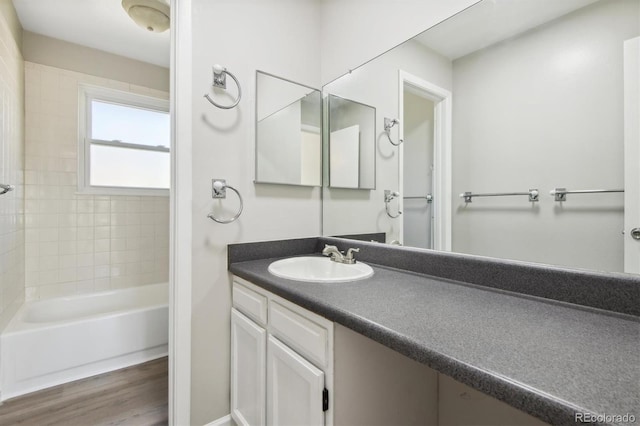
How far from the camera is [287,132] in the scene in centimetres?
168

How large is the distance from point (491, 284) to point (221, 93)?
1.46m

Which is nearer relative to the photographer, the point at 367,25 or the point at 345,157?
the point at 367,25

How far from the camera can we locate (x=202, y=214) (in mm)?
1357

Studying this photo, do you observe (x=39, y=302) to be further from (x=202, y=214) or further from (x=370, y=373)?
(x=370, y=373)

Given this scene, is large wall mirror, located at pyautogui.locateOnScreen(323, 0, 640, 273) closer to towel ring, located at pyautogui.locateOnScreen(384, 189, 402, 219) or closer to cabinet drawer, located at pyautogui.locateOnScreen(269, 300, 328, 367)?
towel ring, located at pyautogui.locateOnScreen(384, 189, 402, 219)

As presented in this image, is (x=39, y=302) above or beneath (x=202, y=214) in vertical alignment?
beneath

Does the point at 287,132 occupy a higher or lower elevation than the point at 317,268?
higher

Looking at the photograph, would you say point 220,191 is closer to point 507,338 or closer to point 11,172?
point 507,338

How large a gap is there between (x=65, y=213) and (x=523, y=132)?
3319mm

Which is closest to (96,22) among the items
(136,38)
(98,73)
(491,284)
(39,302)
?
(136,38)

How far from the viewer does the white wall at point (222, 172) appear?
4.44ft

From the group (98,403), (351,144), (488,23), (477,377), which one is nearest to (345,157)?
(351,144)

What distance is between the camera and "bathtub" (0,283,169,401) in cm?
172

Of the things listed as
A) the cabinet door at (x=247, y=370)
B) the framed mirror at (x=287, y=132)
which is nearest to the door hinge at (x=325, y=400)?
the cabinet door at (x=247, y=370)
